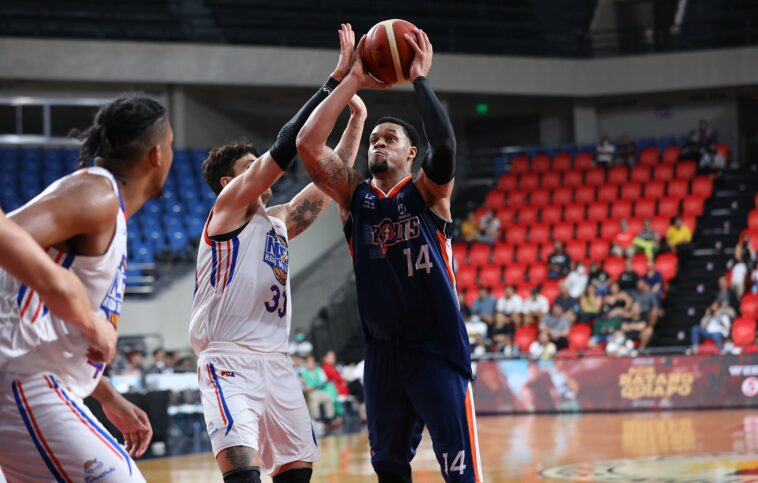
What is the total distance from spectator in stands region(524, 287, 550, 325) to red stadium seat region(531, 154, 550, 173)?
531 cm

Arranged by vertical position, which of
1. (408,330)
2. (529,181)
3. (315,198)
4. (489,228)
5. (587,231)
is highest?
(529,181)

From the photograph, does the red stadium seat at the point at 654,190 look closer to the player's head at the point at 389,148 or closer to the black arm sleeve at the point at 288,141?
the player's head at the point at 389,148

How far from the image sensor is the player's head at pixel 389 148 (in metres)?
5.10

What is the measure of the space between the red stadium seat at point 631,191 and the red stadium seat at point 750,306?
4.59m

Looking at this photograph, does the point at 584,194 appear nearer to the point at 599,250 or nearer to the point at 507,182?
the point at 507,182

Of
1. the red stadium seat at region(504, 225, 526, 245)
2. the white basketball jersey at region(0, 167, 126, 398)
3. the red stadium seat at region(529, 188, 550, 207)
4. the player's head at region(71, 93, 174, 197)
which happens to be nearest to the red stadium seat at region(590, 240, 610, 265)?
the red stadium seat at region(504, 225, 526, 245)

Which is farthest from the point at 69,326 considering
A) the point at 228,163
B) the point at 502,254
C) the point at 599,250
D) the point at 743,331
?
the point at 502,254

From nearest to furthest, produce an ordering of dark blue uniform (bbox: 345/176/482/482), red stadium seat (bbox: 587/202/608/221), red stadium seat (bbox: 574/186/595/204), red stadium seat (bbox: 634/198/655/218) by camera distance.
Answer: dark blue uniform (bbox: 345/176/482/482)
red stadium seat (bbox: 634/198/655/218)
red stadium seat (bbox: 587/202/608/221)
red stadium seat (bbox: 574/186/595/204)

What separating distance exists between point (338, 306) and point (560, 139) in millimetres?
8430

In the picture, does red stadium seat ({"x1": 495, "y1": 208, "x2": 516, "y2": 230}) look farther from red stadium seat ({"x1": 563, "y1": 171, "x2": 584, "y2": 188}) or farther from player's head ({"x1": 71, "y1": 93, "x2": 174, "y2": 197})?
player's head ({"x1": 71, "y1": 93, "x2": 174, "y2": 197})

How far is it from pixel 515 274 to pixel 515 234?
1461 mm

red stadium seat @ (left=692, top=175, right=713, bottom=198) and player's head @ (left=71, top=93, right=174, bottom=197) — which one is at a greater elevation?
red stadium seat @ (left=692, top=175, right=713, bottom=198)

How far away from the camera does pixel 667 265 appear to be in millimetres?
19234

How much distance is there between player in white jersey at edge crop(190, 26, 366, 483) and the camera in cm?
472
